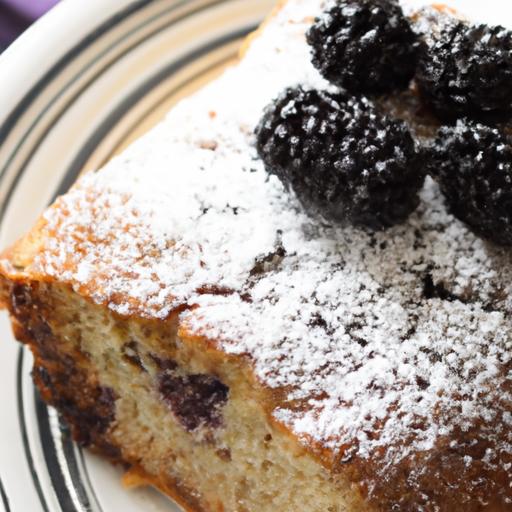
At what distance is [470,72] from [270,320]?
1.87 ft

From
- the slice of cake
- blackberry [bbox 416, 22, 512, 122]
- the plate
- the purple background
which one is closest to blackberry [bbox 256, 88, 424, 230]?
the slice of cake

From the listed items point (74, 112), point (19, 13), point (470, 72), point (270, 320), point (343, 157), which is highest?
point (19, 13)

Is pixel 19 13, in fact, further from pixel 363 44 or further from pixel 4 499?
pixel 4 499

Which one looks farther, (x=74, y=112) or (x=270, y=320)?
(x=74, y=112)

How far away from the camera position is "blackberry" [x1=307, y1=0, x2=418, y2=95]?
1.69 m

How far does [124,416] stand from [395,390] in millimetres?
655

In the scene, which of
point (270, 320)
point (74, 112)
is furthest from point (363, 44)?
point (74, 112)

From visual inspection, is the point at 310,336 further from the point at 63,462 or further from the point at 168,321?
the point at 63,462

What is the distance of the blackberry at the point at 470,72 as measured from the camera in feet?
5.25

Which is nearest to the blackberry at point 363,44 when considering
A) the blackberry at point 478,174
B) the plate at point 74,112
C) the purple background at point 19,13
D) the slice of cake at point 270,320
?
the slice of cake at point 270,320

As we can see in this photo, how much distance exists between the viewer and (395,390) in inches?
59.3

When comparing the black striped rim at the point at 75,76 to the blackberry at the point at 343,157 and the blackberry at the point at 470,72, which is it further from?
the blackberry at the point at 470,72

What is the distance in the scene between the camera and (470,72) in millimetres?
1611

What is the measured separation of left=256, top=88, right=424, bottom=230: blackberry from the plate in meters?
0.79
